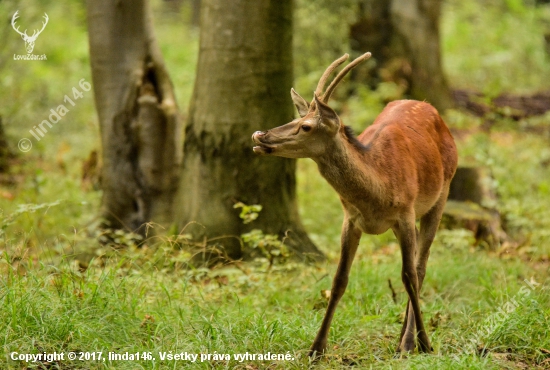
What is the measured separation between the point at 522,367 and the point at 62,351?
2899 mm

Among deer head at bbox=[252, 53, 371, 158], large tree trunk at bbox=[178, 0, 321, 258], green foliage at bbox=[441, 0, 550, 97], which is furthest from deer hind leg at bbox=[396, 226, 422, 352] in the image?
green foliage at bbox=[441, 0, 550, 97]

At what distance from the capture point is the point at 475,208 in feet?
27.9

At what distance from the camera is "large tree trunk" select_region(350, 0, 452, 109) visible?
13320 millimetres

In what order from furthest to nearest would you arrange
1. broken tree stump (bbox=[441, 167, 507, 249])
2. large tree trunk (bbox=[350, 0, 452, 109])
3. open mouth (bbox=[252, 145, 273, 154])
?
large tree trunk (bbox=[350, 0, 452, 109]) → broken tree stump (bbox=[441, 167, 507, 249]) → open mouth (bbox=[252, 145, 273, 154])

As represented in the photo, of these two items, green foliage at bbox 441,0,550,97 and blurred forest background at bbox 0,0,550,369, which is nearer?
blurred forest background at bbox 0,0,550,369

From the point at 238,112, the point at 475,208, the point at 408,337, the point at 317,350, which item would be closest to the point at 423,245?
the point at 408,337

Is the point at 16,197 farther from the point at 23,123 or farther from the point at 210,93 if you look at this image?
the point at 210,93

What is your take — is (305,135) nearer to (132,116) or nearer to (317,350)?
(317,350)

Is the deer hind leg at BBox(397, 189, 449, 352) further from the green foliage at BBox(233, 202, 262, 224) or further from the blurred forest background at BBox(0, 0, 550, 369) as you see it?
the green foliage at BBox(233, 202, 262, 224)

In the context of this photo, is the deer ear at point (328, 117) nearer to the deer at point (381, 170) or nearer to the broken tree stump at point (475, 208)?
the deer at point (381, 170)

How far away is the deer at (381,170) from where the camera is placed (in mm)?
4070

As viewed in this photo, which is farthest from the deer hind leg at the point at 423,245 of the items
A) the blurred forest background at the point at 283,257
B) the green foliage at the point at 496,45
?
the green foliage at the point at 496,45

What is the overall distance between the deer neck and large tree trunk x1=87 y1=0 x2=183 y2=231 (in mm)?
3623

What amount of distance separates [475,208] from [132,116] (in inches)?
169
